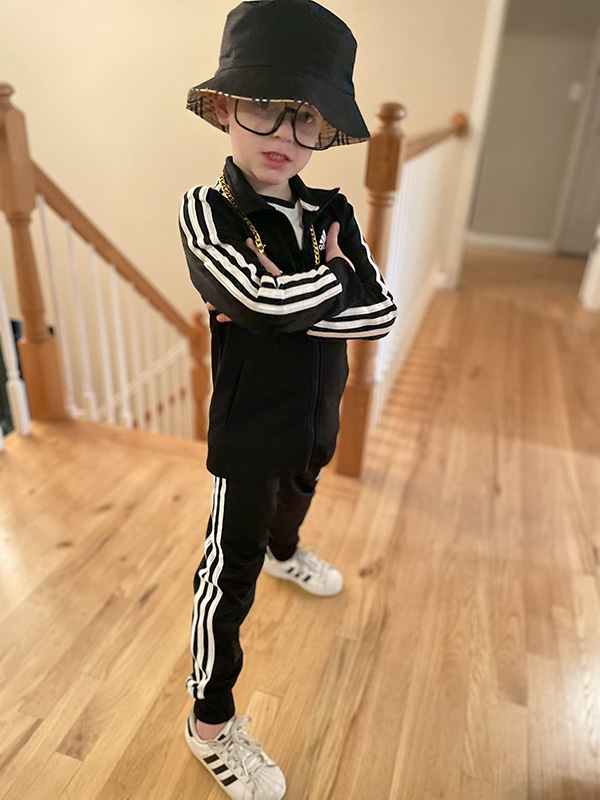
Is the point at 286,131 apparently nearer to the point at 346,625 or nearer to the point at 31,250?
the point at 346,625

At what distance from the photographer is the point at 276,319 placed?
781 mm

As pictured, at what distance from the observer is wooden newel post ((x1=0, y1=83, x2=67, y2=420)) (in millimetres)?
1602

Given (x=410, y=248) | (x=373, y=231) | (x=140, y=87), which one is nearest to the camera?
(x=140, y=87)

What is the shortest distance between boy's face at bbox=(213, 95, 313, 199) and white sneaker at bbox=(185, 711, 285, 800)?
89 cm

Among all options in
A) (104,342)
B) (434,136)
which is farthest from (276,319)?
(434,136)

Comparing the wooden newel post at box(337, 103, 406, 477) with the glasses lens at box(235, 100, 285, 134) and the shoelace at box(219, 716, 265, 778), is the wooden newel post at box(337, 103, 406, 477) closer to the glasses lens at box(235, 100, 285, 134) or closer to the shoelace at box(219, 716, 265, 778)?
the glasses lens at box(235, 100, 285, 134)

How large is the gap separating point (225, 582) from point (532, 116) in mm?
4994

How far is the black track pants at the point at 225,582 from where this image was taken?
94 cm

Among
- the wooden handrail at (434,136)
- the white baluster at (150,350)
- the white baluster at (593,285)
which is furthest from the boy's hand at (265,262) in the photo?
the white baluster at (593,285)

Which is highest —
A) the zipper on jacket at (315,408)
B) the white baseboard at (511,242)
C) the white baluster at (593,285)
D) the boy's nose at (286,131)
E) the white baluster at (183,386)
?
the boy's nose at (286,131)

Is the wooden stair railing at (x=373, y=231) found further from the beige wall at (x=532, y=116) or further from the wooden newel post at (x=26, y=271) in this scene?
the beige wall at (x=532, y=116)

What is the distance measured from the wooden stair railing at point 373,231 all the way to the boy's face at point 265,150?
67 centimetres

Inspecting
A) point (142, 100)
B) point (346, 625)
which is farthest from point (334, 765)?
point (142, 100)

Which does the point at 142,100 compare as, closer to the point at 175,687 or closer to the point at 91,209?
the point at 91,209
